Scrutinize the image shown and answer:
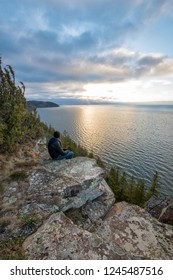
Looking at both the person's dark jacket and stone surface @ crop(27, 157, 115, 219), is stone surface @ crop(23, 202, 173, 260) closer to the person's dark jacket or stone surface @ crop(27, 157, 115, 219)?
stone surface @ crop(27, 157, 115, 219)

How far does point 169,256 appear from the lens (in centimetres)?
732

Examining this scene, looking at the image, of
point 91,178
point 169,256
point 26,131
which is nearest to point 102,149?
point 26,131

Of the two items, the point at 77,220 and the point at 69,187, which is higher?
the point at 69,187

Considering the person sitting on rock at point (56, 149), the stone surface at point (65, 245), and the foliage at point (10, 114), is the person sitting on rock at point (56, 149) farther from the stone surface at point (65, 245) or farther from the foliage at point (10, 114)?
the stone surface at point (65, 245)

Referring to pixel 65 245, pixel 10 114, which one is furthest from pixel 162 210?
pixel 10 114

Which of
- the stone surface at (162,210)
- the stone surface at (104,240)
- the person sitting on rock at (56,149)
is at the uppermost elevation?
the person sitting on rock at (56,149)

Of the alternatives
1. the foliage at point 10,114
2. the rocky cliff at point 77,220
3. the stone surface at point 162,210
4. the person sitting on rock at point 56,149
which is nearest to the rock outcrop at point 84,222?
the rocky cliff at point 77,220

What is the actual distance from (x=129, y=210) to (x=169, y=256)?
3.00 metres

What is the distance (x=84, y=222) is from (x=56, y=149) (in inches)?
218

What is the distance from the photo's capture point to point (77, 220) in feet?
30.2

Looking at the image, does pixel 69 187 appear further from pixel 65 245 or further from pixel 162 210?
pixel 162 210

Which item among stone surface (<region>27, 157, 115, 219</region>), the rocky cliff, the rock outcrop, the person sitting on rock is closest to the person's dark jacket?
the person sitting on rock

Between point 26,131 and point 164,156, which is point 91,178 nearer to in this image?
point 26,131

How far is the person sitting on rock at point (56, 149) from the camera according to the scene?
12820 millimetres
